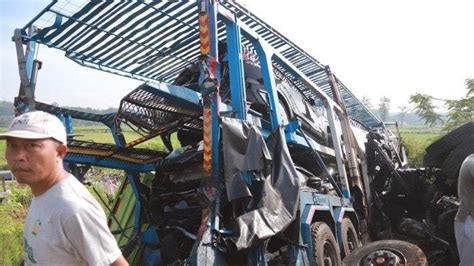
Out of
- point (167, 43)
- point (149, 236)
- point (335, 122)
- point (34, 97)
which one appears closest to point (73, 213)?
point (34, 97)

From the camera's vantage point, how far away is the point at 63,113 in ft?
15.1

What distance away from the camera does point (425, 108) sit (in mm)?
22312

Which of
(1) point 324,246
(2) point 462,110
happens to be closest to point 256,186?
(1) point 324,246

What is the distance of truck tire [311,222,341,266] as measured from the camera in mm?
4281

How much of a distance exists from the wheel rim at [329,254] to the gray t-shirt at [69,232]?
321 cm

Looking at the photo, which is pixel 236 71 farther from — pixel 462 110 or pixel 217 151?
pixel 462 110

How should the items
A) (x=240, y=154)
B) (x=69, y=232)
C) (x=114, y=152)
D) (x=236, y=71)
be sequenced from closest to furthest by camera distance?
1. (x=69, y=232)
2. (x=240, y=154)
3. (x=236, y=71)
4. (x=114, y=152)

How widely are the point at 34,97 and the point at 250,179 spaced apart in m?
2.15

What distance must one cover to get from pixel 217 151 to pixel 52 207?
202cm

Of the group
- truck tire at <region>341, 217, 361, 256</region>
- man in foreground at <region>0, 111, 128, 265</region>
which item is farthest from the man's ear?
truck tire at <region>341, 217, 361, 256</region>

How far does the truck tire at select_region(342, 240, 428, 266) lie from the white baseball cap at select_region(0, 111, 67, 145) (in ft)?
11.3

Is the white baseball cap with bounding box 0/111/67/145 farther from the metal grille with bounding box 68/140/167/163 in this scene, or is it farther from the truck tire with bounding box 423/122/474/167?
the truck tire with bounding box 423/122/474/167

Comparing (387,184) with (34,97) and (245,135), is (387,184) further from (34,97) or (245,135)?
(34,97)

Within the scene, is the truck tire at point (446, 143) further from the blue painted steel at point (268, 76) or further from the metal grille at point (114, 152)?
the metal grille at point (114, 152)
